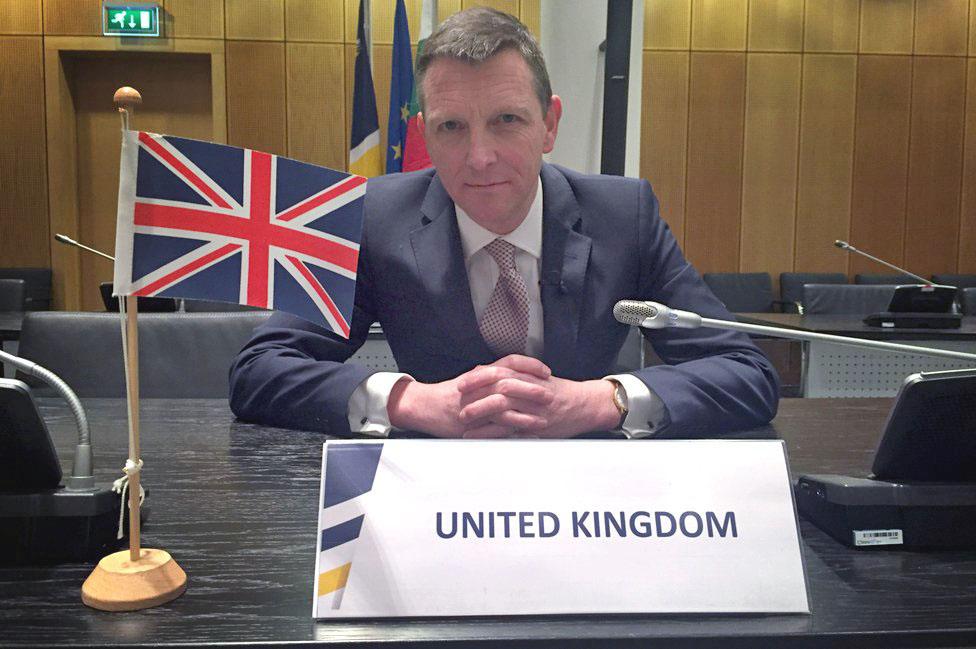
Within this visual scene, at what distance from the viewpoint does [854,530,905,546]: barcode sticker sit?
0.82 meters

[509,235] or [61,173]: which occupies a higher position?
[61,173]

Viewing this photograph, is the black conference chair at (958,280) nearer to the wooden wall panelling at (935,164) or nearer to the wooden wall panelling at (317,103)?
the wooden wall panelling at (935,164)

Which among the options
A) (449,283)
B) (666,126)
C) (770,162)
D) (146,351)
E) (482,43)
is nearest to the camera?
(482,43)

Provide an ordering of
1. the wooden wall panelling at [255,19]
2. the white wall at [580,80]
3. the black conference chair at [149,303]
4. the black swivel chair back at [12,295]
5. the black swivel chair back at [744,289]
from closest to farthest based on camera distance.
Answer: the black conference chair at [149,303], the white wall at [580,80], the black swivel chair back at [12,295], the wooden wall panelling at [255,19], the black swivel chair back at [744,289]

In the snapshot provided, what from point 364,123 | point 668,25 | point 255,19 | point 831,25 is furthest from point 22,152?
point 831,25

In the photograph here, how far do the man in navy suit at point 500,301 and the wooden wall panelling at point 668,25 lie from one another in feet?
17.9

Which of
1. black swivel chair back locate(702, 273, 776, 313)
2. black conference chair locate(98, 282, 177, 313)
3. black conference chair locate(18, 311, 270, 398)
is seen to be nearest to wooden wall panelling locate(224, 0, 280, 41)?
black conference chair locate(98, 282, 177, 313)

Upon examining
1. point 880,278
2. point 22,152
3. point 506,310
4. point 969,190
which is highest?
point 22,152

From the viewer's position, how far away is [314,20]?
246 inches

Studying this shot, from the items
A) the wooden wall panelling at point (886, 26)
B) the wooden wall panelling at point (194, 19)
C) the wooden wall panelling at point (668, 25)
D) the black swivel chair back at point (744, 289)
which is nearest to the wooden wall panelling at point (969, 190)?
the wooden wall panelling at point (886, 26)

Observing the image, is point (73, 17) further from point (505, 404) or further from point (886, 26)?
point (886, 26)

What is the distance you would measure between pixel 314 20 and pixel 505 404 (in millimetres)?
5987

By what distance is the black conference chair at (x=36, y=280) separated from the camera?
238 inches

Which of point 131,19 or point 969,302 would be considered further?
point 131,19
